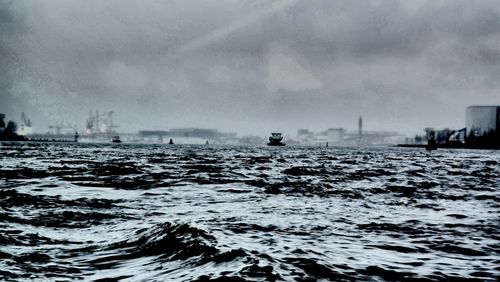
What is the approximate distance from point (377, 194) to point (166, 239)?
12.2 m

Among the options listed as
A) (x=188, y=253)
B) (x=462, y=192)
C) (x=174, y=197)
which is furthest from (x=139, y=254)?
(x=462, y=192)

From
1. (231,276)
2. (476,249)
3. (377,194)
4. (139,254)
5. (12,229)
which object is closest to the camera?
(231,276)

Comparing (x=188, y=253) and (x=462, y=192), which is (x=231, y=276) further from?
(x=462, y=192)

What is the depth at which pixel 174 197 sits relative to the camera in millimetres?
17641

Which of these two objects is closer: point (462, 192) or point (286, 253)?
point (286, 253)

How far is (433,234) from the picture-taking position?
10602 mm

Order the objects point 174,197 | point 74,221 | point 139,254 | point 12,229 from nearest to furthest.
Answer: point 139,254 < point 12,229 < point 74,221 < point 174,197

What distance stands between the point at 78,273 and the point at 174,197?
10.7m

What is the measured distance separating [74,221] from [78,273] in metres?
5.38

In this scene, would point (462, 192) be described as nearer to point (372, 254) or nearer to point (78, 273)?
point (372, 254)

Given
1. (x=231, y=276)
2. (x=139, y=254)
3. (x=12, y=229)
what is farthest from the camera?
(x=12, y=229)

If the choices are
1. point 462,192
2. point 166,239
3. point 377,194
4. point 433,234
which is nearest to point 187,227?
point 166,239

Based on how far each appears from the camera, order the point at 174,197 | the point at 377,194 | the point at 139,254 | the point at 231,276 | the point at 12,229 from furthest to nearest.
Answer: the point at 377,194 < the point at 174,197 < the point at 12,229 < the point at 139,254 < the point at 231,276

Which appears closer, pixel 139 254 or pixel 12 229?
pixel 139 254
